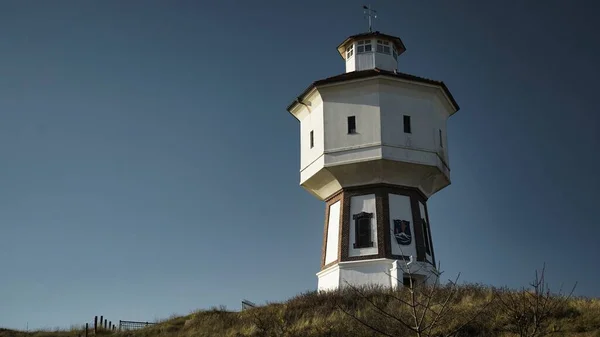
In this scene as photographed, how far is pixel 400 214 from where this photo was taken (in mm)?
29500

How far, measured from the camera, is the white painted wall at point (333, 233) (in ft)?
98.0

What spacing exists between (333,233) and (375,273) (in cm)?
292

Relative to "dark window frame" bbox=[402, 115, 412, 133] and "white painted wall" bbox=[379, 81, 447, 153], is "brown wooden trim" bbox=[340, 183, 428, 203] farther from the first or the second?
"dark window frame" bbox=[402, 115, 412, 133]

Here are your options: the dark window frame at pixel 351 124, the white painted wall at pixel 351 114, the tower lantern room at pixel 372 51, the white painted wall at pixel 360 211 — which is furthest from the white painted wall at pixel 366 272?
the tower lantern room at pixel 372 51

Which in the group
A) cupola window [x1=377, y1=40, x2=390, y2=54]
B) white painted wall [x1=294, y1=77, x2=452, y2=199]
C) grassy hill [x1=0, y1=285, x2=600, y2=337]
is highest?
cupola window [x1=377, y1=40, x2=390, y2=54]

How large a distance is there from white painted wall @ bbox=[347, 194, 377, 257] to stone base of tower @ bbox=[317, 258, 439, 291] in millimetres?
499

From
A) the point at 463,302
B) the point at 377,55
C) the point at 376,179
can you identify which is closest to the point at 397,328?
the point at 463,302

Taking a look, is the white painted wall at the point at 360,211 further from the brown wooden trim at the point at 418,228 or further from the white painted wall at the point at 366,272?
the brown wooden trim at the point at 418,228

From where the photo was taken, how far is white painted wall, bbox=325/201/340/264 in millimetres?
29866

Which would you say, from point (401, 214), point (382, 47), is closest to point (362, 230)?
point (401, 214)

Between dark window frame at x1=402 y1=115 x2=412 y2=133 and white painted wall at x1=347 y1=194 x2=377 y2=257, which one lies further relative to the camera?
dark window frame at x1=402 y1=115 x2=412 y2=133

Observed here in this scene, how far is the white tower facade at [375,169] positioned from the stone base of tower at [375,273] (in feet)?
0.13

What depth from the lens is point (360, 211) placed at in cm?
2952

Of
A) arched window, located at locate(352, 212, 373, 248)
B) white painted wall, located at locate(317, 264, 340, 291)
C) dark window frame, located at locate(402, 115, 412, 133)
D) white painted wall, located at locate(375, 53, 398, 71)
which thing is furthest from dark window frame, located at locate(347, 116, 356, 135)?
white painted wall, located at locate(317, 264, 340, 291)
